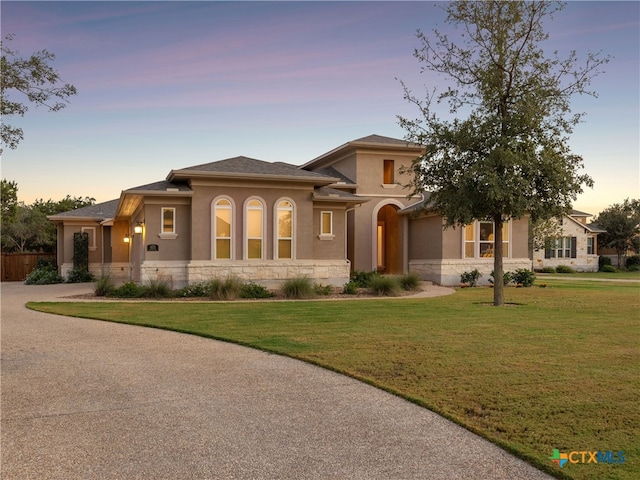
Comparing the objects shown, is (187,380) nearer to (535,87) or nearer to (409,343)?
(409,343)

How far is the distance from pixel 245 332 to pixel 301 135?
61.9 feet

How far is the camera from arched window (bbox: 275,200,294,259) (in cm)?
2027

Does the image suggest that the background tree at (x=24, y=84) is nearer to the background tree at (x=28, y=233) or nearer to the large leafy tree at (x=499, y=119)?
the large leafy tree at (x=499, y=119)

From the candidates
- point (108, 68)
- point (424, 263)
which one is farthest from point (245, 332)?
point (424, 263)

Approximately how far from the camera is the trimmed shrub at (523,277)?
23.2m

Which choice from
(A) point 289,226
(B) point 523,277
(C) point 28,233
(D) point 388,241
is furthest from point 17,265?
(B) point 523,277

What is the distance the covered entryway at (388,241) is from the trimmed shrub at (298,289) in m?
9.90

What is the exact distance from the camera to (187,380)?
263 inches

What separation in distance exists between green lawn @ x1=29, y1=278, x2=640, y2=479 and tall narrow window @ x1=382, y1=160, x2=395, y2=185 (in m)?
11.8

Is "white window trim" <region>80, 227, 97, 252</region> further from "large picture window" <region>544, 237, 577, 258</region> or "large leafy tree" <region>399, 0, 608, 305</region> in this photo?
"large picture window" <region>544, 237, 577, 258</region>

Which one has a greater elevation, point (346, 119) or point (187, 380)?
point (346, 119)

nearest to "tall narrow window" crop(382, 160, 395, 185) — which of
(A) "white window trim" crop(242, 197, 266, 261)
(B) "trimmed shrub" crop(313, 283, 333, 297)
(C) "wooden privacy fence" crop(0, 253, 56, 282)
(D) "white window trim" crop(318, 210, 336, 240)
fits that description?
(D) "white window trim" crop(318, 210, 336, 240)

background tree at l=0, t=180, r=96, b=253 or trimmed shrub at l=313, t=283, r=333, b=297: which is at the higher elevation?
background tree at l=0, t=180, r=96, b=253

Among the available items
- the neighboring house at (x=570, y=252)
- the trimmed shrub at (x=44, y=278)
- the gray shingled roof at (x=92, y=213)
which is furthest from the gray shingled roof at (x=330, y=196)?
the neighboring house at (x=570, y=252)
